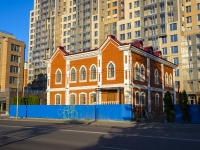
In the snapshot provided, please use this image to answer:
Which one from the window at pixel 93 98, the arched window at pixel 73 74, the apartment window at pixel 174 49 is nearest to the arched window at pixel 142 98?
the window at pixel 93 98

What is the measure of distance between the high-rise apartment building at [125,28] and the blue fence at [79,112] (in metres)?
40.2

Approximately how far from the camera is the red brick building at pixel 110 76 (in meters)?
31.1

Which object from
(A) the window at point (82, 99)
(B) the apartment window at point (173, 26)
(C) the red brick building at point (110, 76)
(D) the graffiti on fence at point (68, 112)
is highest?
(B) the apartment window at point (173, 26)

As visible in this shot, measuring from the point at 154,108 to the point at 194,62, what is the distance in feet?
118

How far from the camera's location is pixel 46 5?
112 m

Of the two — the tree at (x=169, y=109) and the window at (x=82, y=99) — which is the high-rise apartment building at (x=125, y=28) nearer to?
the window at (x=82, y=99)

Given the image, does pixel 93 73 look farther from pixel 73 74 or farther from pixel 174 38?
pixel 174 38

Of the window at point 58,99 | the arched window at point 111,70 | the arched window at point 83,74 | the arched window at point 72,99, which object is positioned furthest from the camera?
the window at point 58,99

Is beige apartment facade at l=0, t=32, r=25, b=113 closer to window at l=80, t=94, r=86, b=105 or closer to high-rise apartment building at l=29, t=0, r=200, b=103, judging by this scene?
high-rise apartment building at l=29, t=0, r=200, b=103

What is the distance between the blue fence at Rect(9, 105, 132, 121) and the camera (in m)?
28.0

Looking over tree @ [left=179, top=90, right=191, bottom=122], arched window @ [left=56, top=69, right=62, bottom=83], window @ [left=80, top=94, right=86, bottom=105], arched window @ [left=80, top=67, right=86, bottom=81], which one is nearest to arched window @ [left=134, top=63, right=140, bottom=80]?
tree @ [left=179, top=90, right=191, bottom=122]

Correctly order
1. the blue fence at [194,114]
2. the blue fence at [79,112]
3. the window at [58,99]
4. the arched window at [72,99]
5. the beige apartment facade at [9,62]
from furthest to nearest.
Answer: the beige apartment facade at [9,62]
the window at [58,99]
the arched window at [72,99]
the blue fence at [79,112]
the blue fence at [194,114]

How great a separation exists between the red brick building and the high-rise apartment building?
29.4 m

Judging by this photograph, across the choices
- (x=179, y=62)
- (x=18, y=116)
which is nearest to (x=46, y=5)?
(x=179, y=62)
